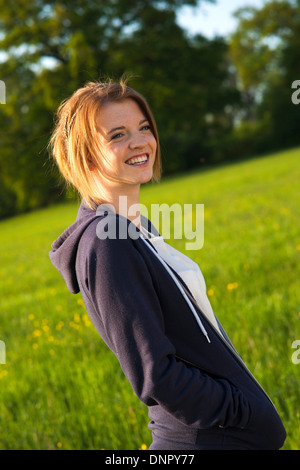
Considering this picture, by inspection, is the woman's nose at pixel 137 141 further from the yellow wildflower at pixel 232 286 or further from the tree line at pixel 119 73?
the tree line at pixel 119 73

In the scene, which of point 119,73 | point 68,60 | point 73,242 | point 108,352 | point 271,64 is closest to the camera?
point 73,242

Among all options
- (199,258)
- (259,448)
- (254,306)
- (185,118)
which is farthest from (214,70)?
(259,448)

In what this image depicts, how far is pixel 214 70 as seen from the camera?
38.2 metres

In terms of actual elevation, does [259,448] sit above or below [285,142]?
below

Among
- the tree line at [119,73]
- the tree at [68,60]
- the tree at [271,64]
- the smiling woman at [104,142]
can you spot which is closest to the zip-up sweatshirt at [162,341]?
the smiling woman at [104,142]

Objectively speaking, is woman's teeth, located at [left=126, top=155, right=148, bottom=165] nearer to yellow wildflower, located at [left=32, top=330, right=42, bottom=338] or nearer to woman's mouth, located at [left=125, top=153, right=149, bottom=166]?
woman's mouth, located at [left=125, top=153, right=149, bottom=166]

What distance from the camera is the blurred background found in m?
3.16

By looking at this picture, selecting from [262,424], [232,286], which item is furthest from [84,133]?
[232,286]

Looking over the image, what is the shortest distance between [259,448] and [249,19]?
50876 millimetres

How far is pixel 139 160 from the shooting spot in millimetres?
1573

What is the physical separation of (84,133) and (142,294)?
0.52 metres

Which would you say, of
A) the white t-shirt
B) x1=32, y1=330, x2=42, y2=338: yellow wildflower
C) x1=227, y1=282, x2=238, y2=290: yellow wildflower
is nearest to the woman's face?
the white t-shirt

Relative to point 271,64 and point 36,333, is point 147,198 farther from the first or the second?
point 271,64

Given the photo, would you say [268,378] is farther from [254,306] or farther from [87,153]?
[87,153]
